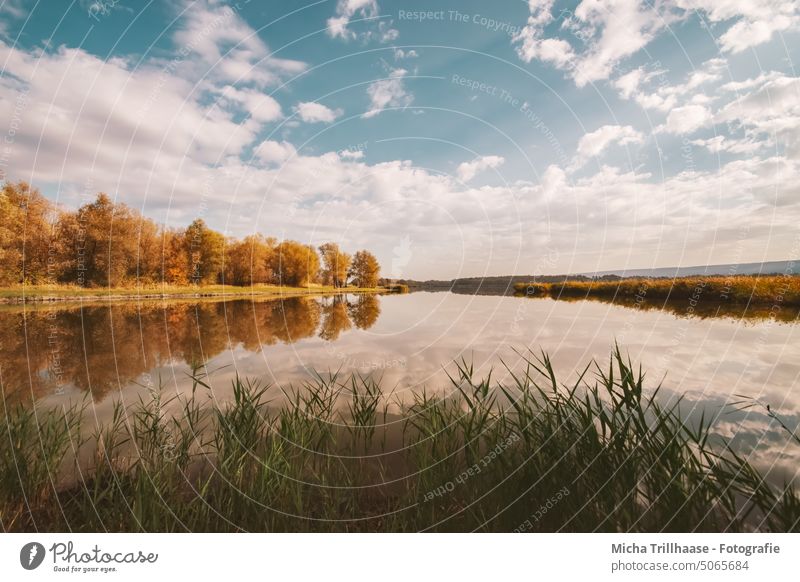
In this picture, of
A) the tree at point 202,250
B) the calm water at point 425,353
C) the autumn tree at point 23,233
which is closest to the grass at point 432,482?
the calm water at point 425,353

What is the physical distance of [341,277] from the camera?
20344 mm

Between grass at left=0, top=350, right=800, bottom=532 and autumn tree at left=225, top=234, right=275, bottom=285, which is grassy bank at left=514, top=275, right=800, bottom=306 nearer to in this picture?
grass at left=0, top=350, right=800, bottom=532

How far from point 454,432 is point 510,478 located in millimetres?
1125

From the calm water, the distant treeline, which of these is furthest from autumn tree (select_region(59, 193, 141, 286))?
the calm water

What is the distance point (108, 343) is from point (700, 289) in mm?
30025

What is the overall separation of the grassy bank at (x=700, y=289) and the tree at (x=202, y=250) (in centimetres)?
3057

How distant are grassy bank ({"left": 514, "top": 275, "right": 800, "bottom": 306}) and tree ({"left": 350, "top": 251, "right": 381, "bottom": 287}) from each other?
9.07 meters

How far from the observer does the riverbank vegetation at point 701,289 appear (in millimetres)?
19000

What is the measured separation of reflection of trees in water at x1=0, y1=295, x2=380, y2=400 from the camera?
32.7 ft

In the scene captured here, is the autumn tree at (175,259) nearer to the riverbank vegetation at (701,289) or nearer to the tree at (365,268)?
the tree at (365,268)

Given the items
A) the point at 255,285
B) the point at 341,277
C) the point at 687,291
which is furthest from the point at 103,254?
the point at 687,291

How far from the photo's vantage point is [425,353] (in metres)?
10.9

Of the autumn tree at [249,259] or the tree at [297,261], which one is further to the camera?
the autumn tree at [249,259]
